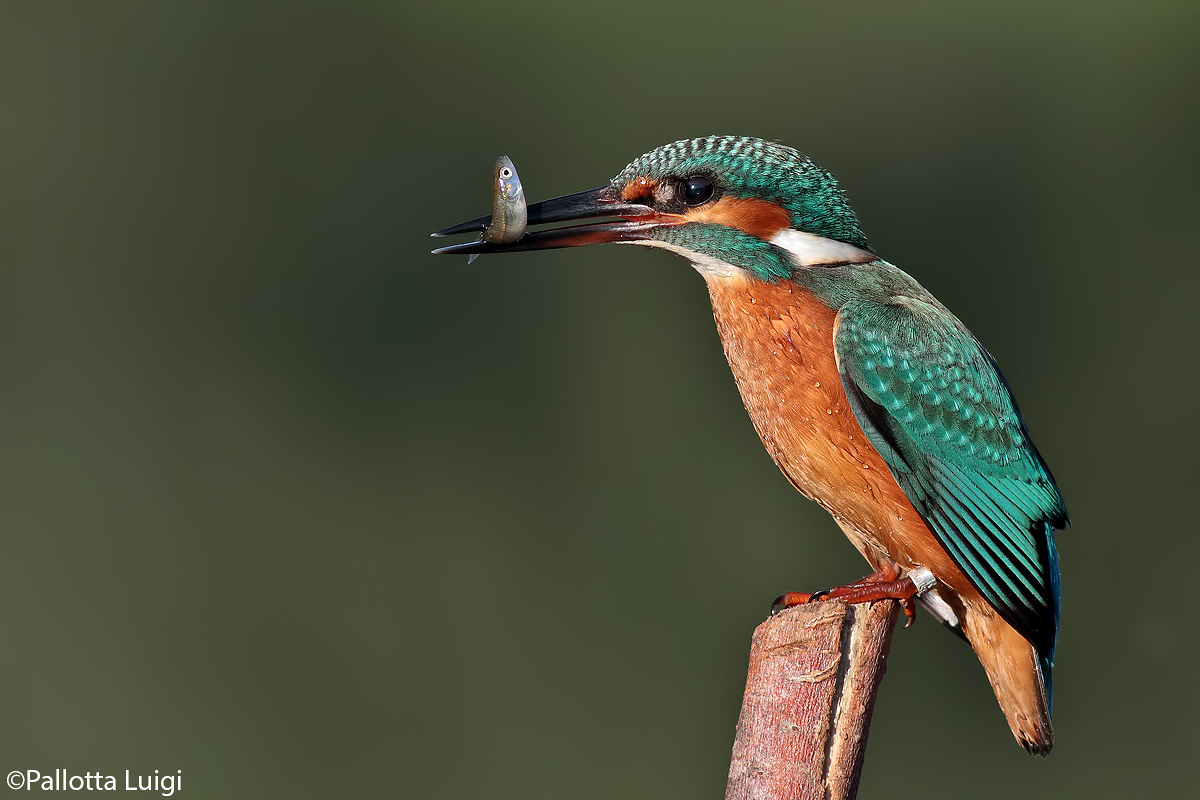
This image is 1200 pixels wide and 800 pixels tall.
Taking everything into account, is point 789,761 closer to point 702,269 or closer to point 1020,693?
point 1020,693

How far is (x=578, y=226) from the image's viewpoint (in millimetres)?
1906

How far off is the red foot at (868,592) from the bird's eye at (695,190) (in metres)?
0.69

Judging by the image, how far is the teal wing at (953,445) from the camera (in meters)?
1.83

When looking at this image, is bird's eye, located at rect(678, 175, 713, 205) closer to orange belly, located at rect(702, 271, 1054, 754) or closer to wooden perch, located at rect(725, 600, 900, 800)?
orange belly, located at rect(702, 271, 1054, 754)

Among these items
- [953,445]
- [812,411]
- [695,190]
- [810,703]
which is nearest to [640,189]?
[695,190]

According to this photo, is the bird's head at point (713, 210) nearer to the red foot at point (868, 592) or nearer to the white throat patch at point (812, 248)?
the white throat patch at point (812, 248)

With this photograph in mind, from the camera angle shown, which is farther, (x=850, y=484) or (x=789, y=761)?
(x=850, y=484)

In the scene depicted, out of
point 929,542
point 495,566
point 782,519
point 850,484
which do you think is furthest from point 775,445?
point 495,566

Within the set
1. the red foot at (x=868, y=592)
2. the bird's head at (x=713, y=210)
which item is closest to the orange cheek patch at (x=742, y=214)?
the bird's head at (x=713, y=210)

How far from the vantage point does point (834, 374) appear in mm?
1851

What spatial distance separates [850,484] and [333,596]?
360 cm

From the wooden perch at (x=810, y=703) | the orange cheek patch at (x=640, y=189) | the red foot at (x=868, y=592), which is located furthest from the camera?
the orange cheek patch at (x=640, y=189)

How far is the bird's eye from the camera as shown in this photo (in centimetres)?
190

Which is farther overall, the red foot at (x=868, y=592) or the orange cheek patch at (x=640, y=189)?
the orange cheek patch at (x=640, y=189)
